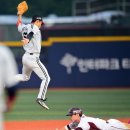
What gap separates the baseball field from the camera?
13147 millimetres

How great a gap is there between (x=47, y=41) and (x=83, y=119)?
1231 cm

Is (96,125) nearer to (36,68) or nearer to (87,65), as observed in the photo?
(36,68)

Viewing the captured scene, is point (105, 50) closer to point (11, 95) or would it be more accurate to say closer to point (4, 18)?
point (4, 18)

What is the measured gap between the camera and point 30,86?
70.7ft

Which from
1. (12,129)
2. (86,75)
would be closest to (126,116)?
(12,129)

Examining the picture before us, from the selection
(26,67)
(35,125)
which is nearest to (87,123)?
(35,125)

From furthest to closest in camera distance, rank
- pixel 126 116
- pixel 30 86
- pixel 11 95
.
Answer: pixel 30 86
pixel 126 116
pixel 11 95

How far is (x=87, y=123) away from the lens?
9734 millimetres

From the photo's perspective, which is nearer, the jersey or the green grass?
the jersey

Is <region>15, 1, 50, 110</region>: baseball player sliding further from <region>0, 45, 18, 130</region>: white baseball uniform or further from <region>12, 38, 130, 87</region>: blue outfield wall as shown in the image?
<region>12, 38, 130, 87</region>: blue outfield wall

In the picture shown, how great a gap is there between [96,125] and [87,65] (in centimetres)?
1172

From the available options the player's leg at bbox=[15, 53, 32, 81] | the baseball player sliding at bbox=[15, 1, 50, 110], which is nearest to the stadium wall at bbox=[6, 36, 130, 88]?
the player's leg at bbox=[15, 53, 32, 81]

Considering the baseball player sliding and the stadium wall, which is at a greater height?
the baseball player sliding

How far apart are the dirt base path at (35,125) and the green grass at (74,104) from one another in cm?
34
